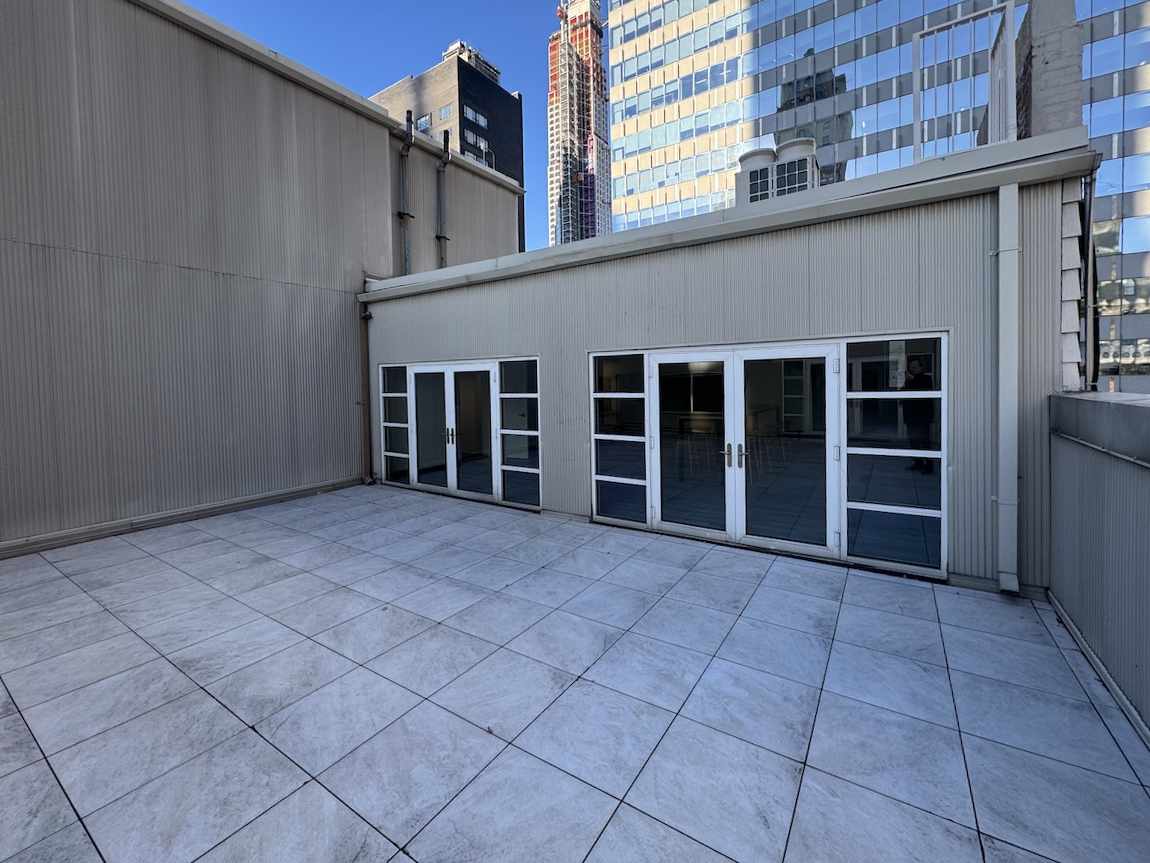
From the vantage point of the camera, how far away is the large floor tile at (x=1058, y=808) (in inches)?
67.4

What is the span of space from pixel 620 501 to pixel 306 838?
15.1 feet

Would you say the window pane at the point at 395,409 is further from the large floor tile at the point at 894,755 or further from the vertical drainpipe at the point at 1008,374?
the vertical drainpipe at the point at 1008,374

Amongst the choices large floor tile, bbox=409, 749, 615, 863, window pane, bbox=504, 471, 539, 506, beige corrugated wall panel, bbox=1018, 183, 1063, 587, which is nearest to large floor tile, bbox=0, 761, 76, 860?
large floor tile, bbox=409, 749, 615, 863

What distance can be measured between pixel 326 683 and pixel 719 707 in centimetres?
210

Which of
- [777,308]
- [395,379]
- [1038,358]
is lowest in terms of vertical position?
[1038,358]

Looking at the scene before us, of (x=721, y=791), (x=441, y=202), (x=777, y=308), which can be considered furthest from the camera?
(x=441, y=202)

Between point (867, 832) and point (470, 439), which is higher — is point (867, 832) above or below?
below

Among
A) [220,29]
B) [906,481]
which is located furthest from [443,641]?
[220,29]

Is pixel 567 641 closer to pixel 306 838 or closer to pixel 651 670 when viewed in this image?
pixel 651 670

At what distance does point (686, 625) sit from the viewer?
335 cm

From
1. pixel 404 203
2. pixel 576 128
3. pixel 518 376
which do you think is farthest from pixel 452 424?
pixel 576 128

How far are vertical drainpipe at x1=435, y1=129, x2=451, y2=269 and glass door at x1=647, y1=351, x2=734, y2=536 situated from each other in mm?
6797

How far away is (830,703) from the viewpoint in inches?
99.3

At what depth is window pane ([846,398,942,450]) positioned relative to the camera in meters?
4.04
